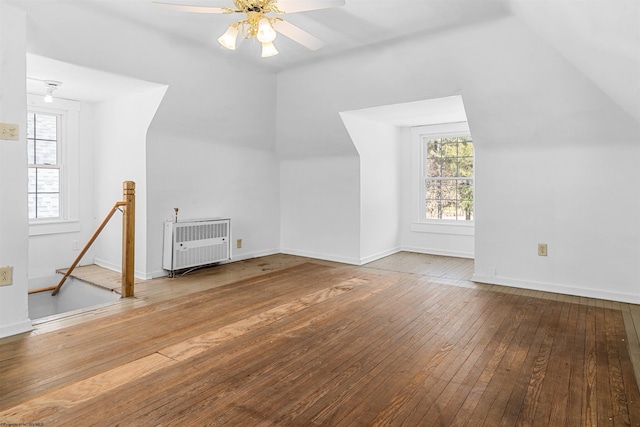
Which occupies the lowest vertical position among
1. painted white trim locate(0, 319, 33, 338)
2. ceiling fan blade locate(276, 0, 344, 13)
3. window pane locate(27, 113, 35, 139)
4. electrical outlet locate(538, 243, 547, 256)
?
painted white trim locate(0, 319, 33, 338)

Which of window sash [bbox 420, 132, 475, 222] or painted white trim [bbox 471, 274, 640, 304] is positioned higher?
window sash [bbox 420, 132, 475, 222]

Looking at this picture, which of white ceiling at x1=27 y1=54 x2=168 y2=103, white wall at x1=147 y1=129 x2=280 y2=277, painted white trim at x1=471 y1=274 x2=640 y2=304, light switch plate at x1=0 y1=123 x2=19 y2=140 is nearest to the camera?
light switch plate at x1=0 y1=123 x2=19 y2=140

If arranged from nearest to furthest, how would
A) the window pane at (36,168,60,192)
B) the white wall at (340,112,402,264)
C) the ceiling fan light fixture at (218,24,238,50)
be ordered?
the ceiling fan light fixture at (218,24,238,50)
the window pane at (36,168,60,192)
the white wall at (340,112,402,264)

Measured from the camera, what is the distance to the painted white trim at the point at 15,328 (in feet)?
9.25

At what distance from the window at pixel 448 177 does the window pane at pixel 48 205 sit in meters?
5.28

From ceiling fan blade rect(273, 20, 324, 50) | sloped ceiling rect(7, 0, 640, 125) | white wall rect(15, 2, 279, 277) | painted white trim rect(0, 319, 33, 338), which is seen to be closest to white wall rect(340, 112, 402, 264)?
white wall rect(15, 2, 279, 277)

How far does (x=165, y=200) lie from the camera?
4.66 m

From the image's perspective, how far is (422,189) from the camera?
644 cm

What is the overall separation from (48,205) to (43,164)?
511 mm

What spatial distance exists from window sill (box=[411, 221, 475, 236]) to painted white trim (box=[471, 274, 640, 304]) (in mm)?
1561

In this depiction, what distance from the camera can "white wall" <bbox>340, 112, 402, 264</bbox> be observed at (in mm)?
5484

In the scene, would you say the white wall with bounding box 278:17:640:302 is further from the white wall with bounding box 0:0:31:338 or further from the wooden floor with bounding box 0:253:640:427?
the white wall with bounding box 0:0:31:338

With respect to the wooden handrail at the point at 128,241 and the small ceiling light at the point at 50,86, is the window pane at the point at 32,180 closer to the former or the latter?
the small ceiling light at the point at 50,86

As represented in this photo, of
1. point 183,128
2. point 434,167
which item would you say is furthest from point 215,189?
point 434,167
